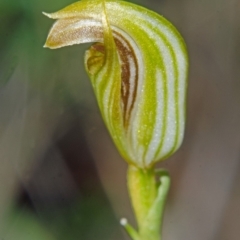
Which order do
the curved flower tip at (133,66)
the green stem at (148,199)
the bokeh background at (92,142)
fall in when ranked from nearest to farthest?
the curved flower tip at (133,66)
the green stem at (148,199)
the bokeh background at (92,142)

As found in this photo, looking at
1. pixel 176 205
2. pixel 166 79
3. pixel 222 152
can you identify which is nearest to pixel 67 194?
pixel 176 205

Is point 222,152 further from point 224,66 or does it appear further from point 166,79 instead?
point 166,79

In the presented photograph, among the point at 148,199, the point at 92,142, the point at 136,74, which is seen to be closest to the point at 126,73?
the point at 136,74

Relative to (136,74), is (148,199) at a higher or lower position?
lower

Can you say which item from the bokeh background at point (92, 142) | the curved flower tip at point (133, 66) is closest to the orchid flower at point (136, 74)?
the curved flower tip at point (133, 66)

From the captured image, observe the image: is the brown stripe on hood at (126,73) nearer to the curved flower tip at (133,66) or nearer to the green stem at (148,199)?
the curved flower tip at (133,66)

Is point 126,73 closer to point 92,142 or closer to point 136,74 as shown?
point 136,74

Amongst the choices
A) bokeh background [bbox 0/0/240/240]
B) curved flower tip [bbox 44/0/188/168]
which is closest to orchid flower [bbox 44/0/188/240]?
curved flower tip [bbox 44/0/188/168]
